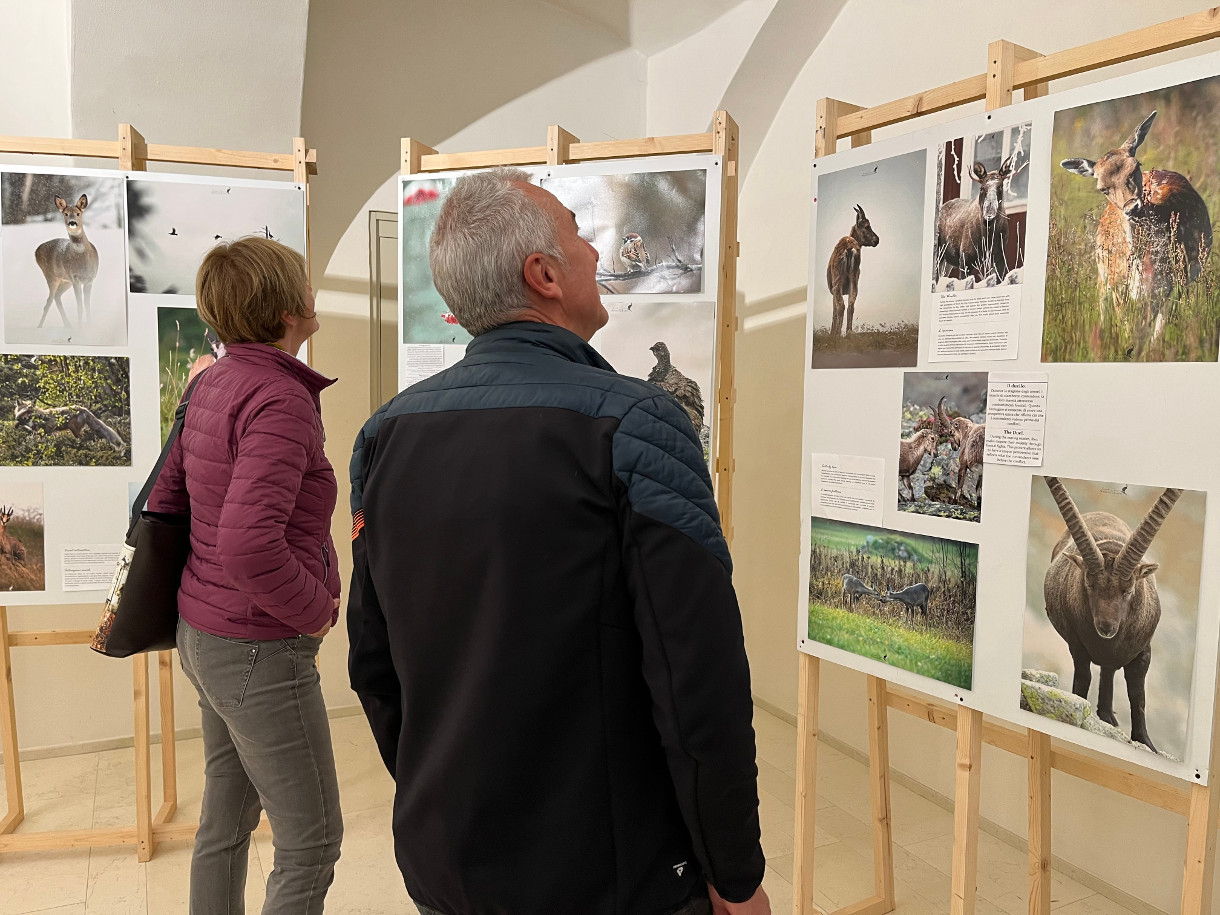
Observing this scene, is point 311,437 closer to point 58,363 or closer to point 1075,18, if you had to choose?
point 58,363

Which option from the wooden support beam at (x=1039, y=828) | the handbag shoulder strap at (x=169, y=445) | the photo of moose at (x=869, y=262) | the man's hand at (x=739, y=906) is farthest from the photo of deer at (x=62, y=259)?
the wooden support beam at (x=1039, y=828)

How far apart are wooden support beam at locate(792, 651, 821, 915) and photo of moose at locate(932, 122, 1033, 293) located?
3.46 feet

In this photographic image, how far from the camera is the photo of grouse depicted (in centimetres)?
251

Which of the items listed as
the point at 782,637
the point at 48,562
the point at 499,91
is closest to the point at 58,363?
the point at 48,562

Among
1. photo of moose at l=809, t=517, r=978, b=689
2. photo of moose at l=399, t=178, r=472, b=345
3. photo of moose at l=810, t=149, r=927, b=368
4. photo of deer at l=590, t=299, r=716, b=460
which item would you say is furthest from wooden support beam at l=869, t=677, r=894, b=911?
photo of moose at l=399, t=178, r=472, b=345

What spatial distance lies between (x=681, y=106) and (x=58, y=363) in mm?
3014

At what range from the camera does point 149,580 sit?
71.1 inches

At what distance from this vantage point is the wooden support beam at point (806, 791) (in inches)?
91.7

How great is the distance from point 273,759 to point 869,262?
1722 mm

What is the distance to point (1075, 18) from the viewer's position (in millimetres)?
2709

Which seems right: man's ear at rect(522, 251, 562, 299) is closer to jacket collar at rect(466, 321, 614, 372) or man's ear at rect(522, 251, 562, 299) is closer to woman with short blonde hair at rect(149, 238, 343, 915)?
jacket collar at rect(466, 321, 614, 372)


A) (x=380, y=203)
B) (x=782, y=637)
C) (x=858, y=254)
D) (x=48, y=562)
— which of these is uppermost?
(x=380, y=203)

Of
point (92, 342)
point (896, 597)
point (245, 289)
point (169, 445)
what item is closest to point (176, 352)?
point (92, 342)

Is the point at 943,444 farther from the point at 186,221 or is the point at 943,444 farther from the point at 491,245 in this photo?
the point at 186,221
